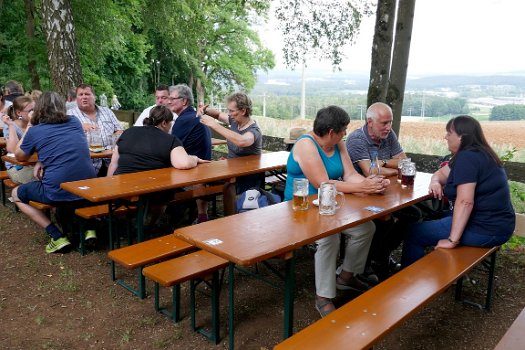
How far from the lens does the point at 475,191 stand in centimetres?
260

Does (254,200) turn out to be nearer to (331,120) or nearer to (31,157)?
(331,120)

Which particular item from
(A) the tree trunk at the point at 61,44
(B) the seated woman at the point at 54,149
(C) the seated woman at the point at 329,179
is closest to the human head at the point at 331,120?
(C) the seated woman at the point at 329,179

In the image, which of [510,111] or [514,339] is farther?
[510,111]

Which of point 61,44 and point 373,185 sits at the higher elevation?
point 61,44

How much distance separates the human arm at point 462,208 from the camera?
2535mm

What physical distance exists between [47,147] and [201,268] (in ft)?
6.11

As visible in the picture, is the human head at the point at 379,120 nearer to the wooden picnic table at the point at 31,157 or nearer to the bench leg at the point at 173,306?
the bench leg at the point at 173,306

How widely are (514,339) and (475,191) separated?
1.12 metres

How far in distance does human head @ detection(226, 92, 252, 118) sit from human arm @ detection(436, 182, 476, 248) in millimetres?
1983

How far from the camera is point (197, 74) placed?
2245 centimetres

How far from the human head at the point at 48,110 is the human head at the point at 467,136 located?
284cm

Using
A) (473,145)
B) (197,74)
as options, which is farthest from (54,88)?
(197,74)

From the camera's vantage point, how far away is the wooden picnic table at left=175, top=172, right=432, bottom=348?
77.5 inches

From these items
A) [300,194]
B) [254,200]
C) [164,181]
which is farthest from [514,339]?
[164,181]
